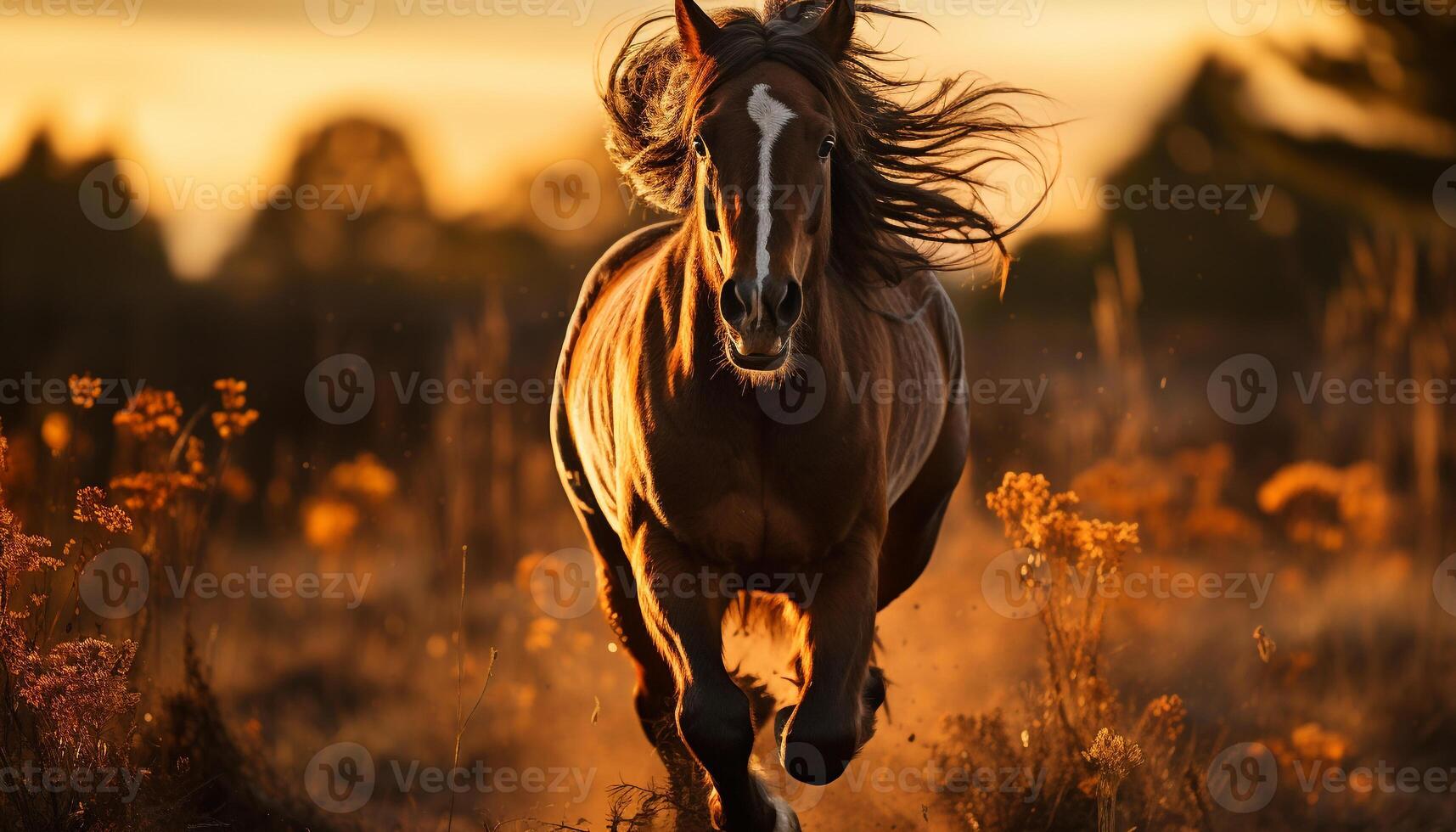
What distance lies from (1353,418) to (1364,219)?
518 centimetres

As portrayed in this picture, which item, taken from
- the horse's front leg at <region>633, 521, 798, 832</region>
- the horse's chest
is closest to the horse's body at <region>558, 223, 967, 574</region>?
the horse's chest

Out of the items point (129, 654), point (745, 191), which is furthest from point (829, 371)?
point (129, 654)

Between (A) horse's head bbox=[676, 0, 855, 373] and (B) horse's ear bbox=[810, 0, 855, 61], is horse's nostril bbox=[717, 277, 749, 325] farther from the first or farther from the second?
(B) horse's ear bbox=[810, 0, 855, 61]

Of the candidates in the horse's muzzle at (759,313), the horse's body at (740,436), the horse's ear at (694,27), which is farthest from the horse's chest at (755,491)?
the horse's ear at (694,27)

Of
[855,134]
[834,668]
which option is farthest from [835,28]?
[834,668]

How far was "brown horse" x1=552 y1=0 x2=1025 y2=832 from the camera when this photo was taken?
4.18 meters

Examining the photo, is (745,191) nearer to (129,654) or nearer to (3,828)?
(129,654)

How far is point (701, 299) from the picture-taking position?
459 centimetres

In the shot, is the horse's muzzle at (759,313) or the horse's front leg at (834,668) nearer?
the horse's muzzle at (759,313)

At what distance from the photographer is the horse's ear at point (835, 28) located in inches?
190

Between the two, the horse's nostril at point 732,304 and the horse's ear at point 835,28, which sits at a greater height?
the horse's ear at point 835,28

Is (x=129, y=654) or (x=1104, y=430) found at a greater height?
(x=1104, y=430)

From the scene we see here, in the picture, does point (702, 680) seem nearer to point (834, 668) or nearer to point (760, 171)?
point (834, 668)

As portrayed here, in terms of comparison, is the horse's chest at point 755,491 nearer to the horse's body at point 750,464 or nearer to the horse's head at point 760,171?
the horse's body at point 750,464
